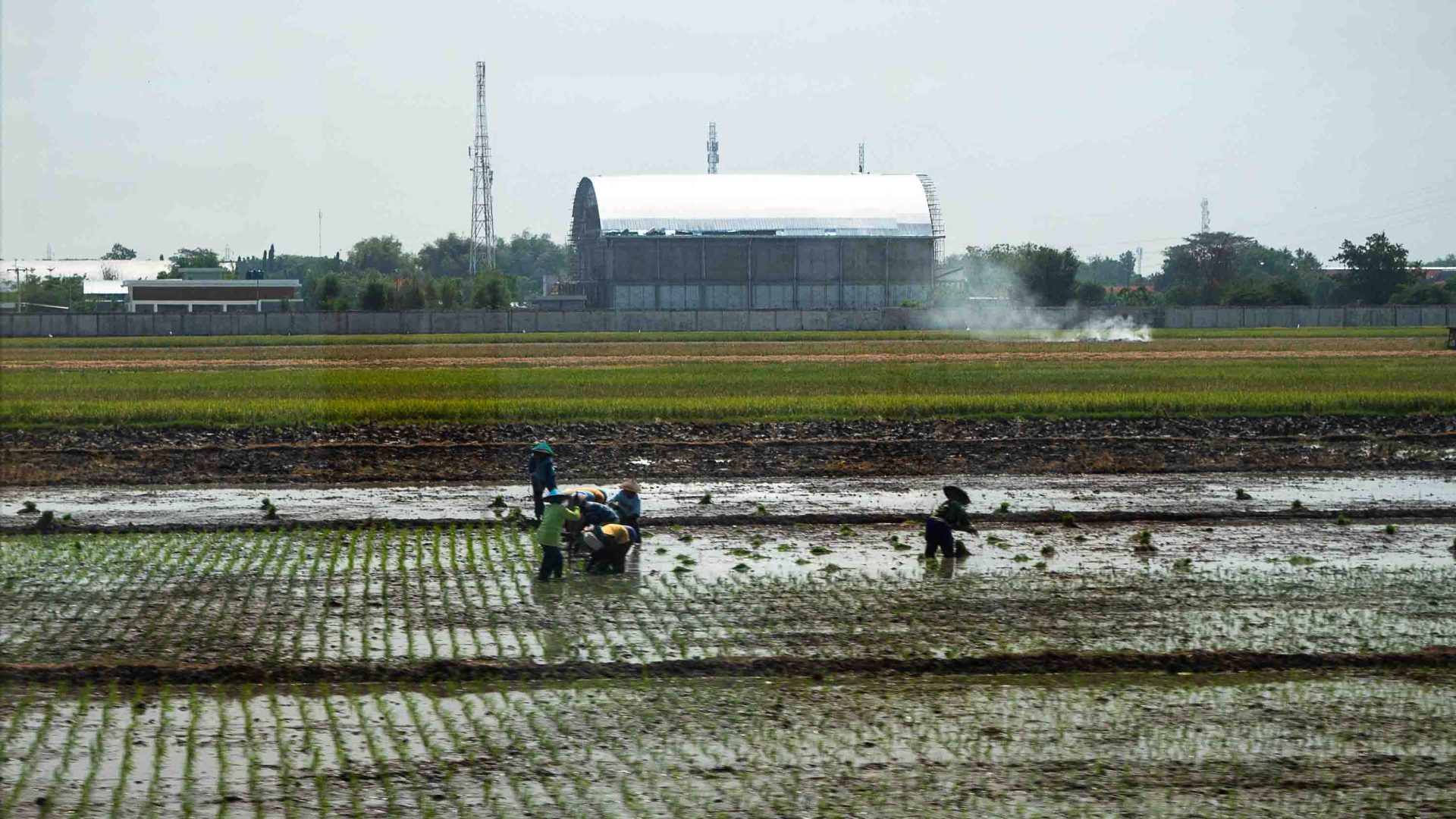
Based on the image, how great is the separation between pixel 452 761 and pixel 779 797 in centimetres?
226

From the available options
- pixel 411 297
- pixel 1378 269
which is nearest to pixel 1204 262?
pixel 1378 269

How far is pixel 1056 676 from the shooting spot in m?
12.4

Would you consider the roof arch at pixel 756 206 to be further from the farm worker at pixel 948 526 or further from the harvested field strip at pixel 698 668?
the harvested field strip at pixel 698 668

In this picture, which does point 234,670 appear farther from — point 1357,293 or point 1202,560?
point 1357,293

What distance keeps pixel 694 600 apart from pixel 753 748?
197 inches

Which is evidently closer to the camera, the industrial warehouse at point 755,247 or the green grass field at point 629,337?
the green grass field at point 629,337

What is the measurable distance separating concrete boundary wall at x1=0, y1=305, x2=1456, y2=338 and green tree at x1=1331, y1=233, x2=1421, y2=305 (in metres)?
13.5

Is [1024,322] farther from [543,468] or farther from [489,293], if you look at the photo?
[543,468]

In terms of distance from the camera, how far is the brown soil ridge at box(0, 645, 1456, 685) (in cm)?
1235

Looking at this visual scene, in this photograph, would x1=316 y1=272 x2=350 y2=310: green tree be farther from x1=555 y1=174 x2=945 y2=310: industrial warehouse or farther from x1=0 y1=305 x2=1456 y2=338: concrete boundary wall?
x1=555 y1=174 x2=945 y2=310: industrial warehouse

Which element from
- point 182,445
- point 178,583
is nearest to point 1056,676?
point 178,583

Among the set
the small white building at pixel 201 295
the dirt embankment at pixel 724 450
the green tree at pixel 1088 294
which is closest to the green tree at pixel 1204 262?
the green tree at pixel 1088 294

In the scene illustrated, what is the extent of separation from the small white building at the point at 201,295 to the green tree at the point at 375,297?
297 inches

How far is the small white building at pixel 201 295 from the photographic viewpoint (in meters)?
124
